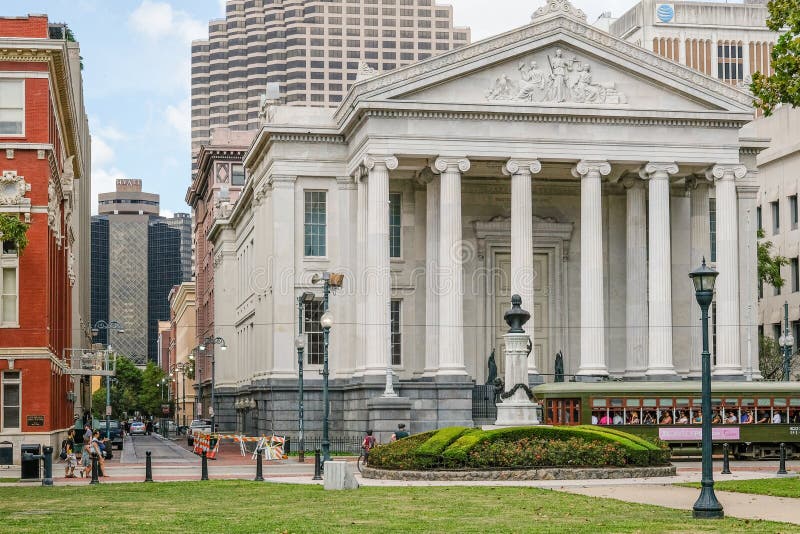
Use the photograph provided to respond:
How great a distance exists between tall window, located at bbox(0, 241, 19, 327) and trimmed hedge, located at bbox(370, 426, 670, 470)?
2083cm

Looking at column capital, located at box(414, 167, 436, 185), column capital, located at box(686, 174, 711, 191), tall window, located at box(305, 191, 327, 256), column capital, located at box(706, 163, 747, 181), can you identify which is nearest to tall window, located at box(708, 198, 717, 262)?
column capital, located at box(686, 174, 711, 191)

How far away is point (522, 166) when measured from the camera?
71.8 metres

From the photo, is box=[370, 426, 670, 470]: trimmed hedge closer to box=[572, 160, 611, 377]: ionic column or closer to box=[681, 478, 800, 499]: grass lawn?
box=[681, 478, 800, 499]: grass lawn

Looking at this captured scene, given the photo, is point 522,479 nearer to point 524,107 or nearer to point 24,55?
point 24,55

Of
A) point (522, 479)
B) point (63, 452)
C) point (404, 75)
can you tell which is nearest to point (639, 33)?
point (404, 75)

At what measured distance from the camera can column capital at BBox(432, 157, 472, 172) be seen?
232ft

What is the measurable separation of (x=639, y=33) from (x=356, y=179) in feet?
306

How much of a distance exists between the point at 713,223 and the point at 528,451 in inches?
1757

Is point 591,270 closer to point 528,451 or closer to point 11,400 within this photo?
point 11,400

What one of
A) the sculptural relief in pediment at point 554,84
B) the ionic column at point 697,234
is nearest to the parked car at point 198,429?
the ionic column at point 697,234

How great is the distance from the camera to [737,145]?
7394 cm

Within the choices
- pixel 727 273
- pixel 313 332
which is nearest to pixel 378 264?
pixel 313 332

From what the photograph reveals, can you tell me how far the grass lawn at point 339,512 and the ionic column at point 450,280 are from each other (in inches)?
1300

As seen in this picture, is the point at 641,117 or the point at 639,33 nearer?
the point at 641,117
